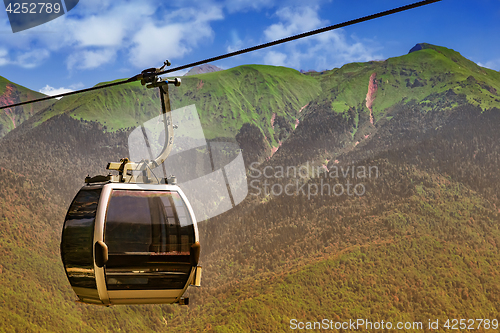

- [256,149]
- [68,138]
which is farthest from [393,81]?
[68,138]

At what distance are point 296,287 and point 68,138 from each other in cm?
7966

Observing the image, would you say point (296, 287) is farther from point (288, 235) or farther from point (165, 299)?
point (165, 299)

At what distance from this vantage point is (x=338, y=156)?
159 meters

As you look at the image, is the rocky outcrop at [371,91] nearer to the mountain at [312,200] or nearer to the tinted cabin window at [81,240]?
the mountain at [312,200]

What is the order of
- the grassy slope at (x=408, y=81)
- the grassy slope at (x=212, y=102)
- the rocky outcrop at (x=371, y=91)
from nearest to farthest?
the grassy slope at (x=212, y=102)
the grassy slope at (x=408, y=81)
the rocky outcrop at (x=371, y=91)

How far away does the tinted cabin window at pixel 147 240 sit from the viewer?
29.8ft

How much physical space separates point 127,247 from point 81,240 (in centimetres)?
82

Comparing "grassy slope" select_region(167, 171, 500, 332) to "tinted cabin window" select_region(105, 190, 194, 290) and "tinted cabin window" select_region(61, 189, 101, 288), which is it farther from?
"tinted cabin window" select_region(61, 189, 101, 288)

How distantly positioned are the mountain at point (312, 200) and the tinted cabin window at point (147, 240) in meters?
95.1

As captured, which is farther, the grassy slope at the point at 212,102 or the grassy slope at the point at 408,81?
the grassy slope at the point at 408,81

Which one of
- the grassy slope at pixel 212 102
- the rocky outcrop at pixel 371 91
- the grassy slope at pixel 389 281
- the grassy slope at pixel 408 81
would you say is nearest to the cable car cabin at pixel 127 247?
the grassy slope at pixel 389 281

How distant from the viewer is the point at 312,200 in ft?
465

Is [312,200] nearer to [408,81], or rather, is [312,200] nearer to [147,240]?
[408,81]

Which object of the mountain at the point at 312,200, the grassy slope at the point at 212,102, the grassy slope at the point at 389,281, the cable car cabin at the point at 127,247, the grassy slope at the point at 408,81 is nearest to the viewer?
the cable car cabin at the point at 127,247
